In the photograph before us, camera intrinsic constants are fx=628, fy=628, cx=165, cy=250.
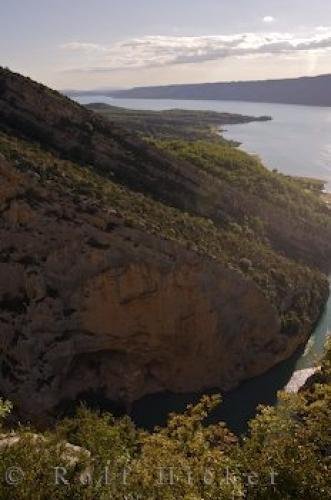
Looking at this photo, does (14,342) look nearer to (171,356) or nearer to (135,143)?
(171,356)

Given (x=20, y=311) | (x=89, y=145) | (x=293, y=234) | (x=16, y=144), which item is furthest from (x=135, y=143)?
(x=20, y=311)

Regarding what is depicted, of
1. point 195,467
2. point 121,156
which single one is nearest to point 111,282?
point 121,156

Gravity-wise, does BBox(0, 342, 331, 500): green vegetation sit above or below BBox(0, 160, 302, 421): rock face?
above

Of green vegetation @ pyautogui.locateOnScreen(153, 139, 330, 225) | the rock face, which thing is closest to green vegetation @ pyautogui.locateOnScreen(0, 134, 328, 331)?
the rock face

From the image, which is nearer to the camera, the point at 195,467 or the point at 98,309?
the point at 195,467

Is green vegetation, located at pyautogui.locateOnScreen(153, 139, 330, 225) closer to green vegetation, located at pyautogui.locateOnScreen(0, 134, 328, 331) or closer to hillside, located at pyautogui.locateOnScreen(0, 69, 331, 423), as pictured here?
green vegetation, located at pyautogui.locateOnScreen(0, 134, 328, 331)

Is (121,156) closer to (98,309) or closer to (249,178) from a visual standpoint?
(98,309)

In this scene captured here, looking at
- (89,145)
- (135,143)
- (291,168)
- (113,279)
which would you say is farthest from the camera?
(291,168)
